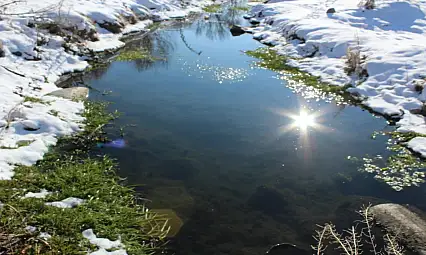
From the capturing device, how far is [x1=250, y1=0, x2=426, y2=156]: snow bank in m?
12.5

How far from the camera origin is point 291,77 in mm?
15203

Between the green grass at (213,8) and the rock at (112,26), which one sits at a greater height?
the green grass at (213,8)

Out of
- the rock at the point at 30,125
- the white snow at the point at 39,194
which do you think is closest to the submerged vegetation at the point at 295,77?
the rock at the point at 30,125

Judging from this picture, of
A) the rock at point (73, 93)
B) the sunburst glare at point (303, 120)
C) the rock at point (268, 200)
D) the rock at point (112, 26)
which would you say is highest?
the rock at point (112, 26)

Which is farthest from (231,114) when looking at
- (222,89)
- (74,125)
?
(74,125)

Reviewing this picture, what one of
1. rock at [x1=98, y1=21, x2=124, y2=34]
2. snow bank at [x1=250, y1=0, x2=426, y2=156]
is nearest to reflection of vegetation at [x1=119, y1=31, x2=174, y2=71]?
rock at [x1=98, y1=21, x2=124, y2=34]

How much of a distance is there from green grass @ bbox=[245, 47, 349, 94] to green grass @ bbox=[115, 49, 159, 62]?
4532 mm

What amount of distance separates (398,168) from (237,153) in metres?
3.64

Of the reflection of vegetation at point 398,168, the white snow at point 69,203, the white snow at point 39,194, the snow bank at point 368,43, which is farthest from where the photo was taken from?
the snow bank at point 368,43

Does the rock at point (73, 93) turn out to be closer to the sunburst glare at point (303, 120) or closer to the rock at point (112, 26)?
the sunburst glare at point (303, 120)

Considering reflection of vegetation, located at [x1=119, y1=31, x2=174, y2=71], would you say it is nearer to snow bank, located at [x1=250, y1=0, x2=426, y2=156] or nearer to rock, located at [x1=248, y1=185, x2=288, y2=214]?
snow bank, located at [x1=250, y1=0, x2=426, y2=156]

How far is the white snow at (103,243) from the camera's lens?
5820 millimetres

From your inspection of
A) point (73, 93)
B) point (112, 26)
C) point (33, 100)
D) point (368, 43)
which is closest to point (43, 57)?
point (73, 93)

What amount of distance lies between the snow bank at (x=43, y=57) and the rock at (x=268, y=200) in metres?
4.44
